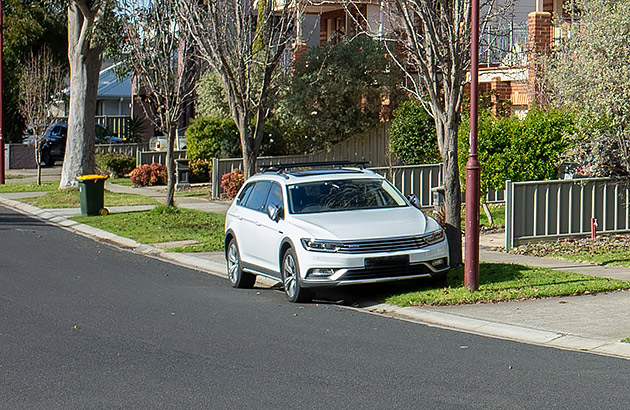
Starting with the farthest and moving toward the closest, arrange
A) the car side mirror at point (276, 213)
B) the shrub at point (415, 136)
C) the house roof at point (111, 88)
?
the house roof at point (111, 88) < the shrub at point (415, 136) < the car side mirror at point (276, 213)

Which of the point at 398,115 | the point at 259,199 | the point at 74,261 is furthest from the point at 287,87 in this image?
the point at 259,199

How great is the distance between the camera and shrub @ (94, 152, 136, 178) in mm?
37344

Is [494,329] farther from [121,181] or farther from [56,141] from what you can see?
[56,141]

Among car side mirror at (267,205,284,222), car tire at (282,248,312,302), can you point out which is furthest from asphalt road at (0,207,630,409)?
car side mirror at (267,205,284,222)

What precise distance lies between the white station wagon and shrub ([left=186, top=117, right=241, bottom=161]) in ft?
58.3

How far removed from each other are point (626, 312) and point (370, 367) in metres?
4.02

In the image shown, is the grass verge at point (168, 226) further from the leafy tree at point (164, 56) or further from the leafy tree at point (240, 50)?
the leafy tree at point (240, 50)

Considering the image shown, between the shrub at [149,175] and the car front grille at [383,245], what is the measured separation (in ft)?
72.3

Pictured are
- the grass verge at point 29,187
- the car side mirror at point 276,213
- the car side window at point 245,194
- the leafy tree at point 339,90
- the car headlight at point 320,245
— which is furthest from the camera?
the grass verge at point 29,187

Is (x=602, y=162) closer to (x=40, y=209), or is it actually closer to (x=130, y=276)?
(x=130, y=276)

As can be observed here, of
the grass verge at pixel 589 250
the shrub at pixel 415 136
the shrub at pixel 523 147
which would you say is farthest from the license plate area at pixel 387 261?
the shrub at pixel 415 136

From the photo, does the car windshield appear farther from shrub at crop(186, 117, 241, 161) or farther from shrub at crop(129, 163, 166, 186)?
shrub at crop(129, 163, 166, 186)

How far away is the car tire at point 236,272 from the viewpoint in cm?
1436

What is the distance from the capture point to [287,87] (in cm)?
3228
